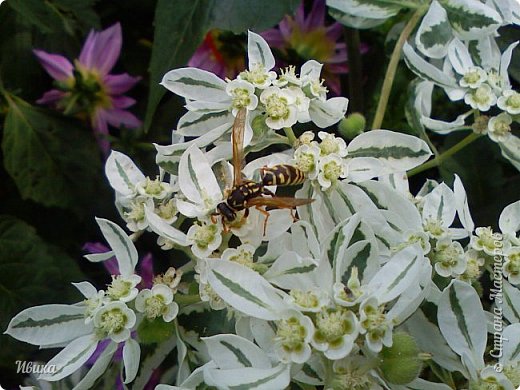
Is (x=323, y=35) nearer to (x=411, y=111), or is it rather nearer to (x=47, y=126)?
(x=411, y=111)

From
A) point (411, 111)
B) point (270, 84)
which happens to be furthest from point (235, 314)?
point (411, 111)

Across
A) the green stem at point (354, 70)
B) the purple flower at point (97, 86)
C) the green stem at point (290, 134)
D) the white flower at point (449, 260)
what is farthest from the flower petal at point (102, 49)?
the white flower at point (449, 260)

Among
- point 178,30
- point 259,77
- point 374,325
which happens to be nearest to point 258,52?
point 259,77

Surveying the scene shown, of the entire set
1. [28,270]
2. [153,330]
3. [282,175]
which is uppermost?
[282,175]

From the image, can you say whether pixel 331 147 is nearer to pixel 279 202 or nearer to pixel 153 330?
pixel 279 202

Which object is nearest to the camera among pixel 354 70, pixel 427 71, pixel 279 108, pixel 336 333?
pixel 336 333

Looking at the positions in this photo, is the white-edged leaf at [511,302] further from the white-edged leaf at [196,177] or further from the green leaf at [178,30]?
the green leaf at [178,30]
